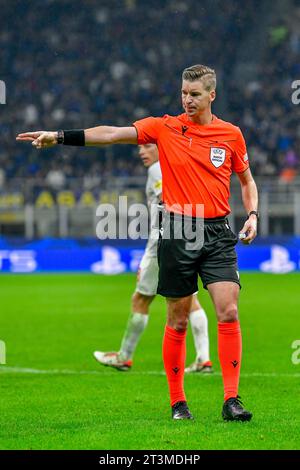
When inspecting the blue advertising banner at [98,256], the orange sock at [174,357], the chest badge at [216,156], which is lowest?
the blue advertising banner at [98,256]

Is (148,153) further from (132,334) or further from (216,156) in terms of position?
(216,156)

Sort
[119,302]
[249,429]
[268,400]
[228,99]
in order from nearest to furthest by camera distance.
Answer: [249,429], [268,400], [119,302], [228,99]

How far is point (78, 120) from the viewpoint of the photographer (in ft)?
98.2

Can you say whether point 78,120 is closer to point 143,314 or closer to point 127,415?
point 143,314

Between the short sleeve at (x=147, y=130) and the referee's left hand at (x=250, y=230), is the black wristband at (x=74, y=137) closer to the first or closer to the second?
the short sleeve at (x=147, y=130)

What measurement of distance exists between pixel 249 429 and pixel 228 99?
23.2m

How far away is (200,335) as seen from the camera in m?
10.6

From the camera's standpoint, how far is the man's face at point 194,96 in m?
7.21

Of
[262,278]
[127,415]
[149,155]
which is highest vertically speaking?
[149,155]

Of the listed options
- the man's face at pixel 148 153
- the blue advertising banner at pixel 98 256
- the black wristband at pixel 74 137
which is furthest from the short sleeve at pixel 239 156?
the blue advertising banner at pixel 98 256

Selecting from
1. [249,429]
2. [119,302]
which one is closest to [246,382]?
[249,429]

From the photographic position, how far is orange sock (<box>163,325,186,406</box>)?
7.41 meters

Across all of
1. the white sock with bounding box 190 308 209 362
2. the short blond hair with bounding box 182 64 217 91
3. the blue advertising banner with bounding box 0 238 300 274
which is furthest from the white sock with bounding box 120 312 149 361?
the blue advertising banner with bounding box 0 238 300 274

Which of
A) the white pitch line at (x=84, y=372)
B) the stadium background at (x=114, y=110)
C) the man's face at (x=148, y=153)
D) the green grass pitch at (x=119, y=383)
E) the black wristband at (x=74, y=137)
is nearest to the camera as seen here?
the green grass pitch at (x=119, y=383)
